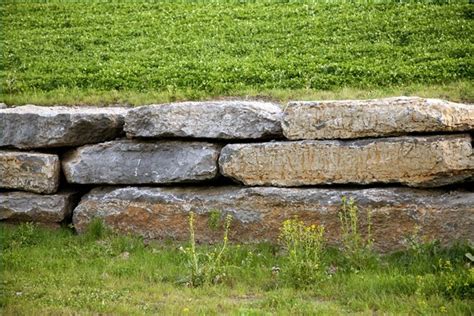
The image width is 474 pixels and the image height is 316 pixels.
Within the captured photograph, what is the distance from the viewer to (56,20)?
16719 millimetres

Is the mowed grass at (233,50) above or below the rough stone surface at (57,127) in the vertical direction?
above

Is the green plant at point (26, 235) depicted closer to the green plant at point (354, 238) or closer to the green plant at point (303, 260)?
the green plant at point (303, 260)

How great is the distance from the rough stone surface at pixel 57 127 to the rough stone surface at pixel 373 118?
2795 mm

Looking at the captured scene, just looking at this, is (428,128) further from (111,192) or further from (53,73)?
(53,73)

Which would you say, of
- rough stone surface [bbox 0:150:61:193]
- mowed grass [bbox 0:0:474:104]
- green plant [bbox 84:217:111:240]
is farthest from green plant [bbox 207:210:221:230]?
mowed grass [bbox 0:0:474:104]

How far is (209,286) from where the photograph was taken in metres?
8.20

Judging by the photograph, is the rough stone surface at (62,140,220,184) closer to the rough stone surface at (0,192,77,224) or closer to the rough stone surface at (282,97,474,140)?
the rough stone surface at (0,192,77,224)

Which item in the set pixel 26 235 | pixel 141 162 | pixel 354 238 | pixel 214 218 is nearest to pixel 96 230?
pixel 26 235

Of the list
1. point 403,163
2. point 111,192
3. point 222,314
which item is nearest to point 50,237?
point 111,192

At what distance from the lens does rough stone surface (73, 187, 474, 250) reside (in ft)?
29.6

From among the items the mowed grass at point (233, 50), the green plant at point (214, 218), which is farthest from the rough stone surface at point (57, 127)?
the green plant at point (214, 218)

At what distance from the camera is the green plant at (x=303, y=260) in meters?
8.07

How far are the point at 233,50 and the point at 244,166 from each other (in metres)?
4.93

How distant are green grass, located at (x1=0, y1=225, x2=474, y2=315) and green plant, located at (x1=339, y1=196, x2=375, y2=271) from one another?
0.14 m
